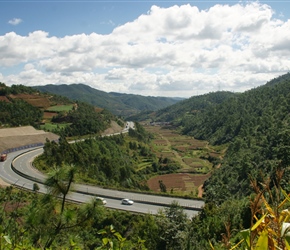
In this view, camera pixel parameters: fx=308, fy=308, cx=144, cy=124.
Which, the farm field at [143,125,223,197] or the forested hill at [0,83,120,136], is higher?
the forested hill at [0,83,120,136]

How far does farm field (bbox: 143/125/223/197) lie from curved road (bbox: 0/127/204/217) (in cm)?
773

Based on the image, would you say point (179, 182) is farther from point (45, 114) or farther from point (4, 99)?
point (4, 99)

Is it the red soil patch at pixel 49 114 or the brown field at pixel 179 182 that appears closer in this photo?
the brown field at pixel 179 182

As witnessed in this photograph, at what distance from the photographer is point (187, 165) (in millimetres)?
78750

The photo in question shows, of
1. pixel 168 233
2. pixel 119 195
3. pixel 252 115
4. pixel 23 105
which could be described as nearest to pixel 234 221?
pixel 168 233

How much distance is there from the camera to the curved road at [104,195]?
32500 mm

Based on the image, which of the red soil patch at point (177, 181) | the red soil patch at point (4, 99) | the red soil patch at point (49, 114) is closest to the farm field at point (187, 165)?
the red soil patch at point (177, 181)

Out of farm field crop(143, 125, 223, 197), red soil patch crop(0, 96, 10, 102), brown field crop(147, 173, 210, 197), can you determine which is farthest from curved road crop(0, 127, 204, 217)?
red soil patch crop(0, 96, 10, 102)

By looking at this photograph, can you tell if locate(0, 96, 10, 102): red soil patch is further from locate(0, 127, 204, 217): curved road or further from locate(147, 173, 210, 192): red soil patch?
locate(147, 173, 210, 192): red soil patch

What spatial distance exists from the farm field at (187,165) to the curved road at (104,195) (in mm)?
7728

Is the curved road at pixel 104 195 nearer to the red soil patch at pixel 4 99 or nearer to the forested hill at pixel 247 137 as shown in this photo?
the forested hill at pixel 247 137

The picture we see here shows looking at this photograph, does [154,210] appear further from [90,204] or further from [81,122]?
[81,122]

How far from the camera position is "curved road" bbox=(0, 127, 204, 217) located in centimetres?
3250

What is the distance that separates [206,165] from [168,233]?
57300 millimetres
